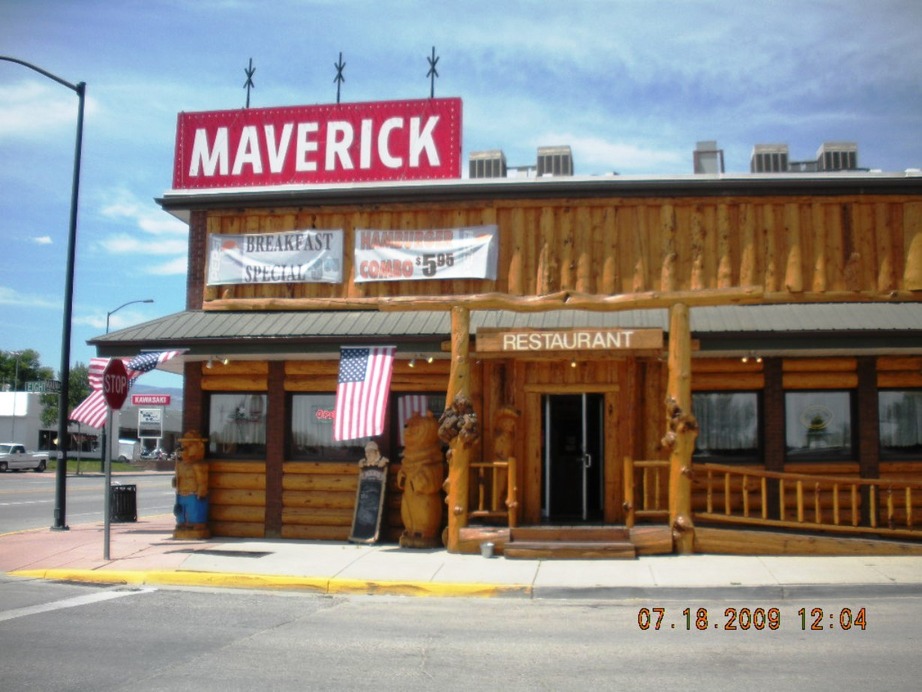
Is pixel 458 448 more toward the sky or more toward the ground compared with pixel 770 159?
more toward the ground

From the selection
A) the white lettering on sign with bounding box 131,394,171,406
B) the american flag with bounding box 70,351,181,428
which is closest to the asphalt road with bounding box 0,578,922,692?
the american flag with bounding box 70,351,181,428

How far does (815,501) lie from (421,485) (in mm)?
6068

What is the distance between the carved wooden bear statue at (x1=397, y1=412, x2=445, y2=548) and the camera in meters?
14.1

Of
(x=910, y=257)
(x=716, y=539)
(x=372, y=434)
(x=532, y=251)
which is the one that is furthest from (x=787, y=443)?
(x=372, y=434)

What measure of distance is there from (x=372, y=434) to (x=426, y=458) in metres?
1.11

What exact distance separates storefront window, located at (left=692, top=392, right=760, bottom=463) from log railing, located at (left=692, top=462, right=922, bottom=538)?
1.52ft

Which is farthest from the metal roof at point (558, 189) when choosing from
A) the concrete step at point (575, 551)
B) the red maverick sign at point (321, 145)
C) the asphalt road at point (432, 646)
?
the asphalt road at point (432, 646)

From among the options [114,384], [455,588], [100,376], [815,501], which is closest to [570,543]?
[455,588]

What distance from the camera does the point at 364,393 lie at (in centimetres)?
1384

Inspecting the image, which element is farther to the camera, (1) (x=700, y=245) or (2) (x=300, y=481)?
(2) (x=300, y=481)

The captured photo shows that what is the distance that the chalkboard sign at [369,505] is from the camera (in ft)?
48.1

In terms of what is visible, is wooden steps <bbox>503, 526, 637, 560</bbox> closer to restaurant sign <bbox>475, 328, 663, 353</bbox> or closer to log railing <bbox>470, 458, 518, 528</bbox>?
log railing <bbox>470, 458, 518, 528</bbox>

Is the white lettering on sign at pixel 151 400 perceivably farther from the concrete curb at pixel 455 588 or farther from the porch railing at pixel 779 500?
the porch railing at pixel 779 500

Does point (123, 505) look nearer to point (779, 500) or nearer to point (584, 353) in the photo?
point (584, 353)
